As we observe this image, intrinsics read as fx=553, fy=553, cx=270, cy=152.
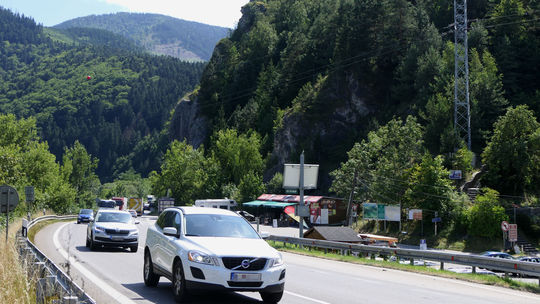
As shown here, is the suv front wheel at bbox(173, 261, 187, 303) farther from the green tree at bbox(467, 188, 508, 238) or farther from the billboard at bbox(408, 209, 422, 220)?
the billboard at bbox(408, 209, 422, 220)

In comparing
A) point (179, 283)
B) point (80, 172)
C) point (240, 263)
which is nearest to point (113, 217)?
point (179, 283)

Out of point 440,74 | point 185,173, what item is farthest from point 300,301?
point 185,173

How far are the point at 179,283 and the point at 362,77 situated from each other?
79.8 meters

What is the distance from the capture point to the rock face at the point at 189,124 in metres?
131

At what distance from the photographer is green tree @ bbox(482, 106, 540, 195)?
2095 inches

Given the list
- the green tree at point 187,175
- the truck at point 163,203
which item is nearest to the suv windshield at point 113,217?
the truck at point 163,203

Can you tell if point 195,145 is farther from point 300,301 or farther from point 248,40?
point 300,301

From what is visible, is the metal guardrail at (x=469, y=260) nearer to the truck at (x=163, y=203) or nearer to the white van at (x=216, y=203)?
the white van at (x=216, y=203)

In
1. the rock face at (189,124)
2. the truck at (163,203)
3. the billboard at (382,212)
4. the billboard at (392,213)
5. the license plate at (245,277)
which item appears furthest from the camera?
the rock face at (189,124)

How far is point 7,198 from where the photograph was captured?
1828 cm

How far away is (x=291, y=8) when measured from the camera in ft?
443

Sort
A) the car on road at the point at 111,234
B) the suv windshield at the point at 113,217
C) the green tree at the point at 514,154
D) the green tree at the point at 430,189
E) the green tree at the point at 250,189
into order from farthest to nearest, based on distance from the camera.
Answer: the green tree at the point at 250,189
the green tree at the point at 514,154
the green tree at the point at 430,189
the suv windshield at the point at 113,217
the car on road at the point at 111,234

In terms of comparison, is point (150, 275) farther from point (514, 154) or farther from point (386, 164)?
point (386, 164)

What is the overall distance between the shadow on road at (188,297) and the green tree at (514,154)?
48278 mm
